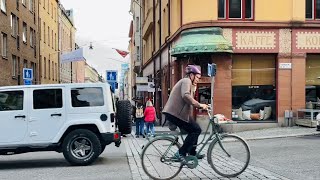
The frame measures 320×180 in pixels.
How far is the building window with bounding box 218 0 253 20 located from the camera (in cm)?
2180

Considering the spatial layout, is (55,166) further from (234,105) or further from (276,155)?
(234,105)

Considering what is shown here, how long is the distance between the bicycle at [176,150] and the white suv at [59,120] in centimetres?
296

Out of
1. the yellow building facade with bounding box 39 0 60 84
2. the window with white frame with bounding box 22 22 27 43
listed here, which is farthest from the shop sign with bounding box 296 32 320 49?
the yellow building facade with bounding box 39 0 60 84

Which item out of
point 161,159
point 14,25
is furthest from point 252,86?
point 14,25

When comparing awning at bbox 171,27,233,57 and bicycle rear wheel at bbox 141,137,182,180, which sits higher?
awning at bbox 171,27,233,57

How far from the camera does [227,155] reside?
820 cm

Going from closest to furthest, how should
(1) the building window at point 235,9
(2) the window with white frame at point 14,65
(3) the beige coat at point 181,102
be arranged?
(3) the beige coat at point 181,102 → (1) the building window at point 235,9 → (2) the window with white frame at point 14,65

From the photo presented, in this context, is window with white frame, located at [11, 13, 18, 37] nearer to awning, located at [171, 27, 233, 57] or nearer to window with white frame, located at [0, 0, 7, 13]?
window with white frame, located at [0, 0, 7, 13]

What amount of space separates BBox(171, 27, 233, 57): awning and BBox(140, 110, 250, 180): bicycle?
12.6 metres

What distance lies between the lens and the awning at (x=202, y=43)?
20609mm

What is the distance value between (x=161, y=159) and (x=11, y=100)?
4417 millimetres

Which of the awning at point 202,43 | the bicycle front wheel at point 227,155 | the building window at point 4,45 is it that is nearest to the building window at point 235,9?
the awning at point 202,43

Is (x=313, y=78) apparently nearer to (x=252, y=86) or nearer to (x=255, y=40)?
(x=252, y=86)

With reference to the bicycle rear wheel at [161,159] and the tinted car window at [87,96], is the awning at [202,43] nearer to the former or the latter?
Result: the tinted car window at [87,96]
